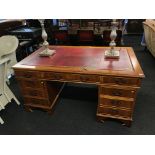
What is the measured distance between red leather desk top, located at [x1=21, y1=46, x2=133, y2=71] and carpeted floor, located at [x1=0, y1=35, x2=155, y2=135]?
0.75 metres

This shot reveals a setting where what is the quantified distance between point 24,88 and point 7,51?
78 cm

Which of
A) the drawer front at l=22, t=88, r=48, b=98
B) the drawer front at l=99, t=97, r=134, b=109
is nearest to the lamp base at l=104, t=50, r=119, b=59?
the drawer front at l=99, t=97, r=134, b=109

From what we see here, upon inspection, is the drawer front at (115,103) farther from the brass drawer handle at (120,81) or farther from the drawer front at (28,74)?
the drawer front at (28,74)

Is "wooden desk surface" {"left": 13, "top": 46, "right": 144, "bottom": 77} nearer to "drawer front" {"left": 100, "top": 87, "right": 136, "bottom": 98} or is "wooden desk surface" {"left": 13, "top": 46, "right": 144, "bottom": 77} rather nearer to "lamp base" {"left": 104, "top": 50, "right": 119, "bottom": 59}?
"lamp base" {"left": 104, "top": 50, "right": 119, "bottom": 59}

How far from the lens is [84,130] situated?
188 centimetres

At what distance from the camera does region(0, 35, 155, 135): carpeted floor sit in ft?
6.17

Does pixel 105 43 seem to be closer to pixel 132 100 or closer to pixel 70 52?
pixel 70 52

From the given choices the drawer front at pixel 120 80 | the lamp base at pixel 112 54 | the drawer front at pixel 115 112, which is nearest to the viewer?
the drawer front at pixel 120 80

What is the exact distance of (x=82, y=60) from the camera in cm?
191

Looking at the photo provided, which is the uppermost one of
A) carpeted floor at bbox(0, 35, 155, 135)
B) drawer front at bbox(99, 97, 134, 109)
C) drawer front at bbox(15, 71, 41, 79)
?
drawer front at bbox(15, 71, 41, 79)

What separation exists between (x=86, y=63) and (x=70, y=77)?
26cm

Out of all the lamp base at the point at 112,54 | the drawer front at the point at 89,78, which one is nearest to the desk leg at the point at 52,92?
the drawer front at the point at 89,78

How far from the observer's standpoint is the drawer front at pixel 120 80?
1.56 metres

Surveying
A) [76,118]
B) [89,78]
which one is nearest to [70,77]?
[89,78]
